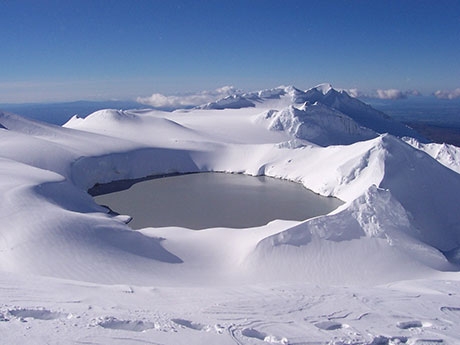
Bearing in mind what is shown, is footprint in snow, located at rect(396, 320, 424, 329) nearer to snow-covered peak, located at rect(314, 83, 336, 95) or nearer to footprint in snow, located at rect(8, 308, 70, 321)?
Result: footprint in snow, located at rect(8, 308, 70, 321)

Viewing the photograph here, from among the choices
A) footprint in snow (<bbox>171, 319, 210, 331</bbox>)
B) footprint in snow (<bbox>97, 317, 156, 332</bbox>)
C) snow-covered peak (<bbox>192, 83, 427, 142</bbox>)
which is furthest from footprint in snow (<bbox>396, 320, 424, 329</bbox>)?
snow-covered peak (<bbox>192, 83, 427, 142</bbox>)

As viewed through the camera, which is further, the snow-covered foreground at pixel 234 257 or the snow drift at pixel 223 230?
the snow drift at pixel 223 230

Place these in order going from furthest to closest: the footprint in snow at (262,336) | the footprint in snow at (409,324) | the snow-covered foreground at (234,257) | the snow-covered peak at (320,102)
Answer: the snow-covered peak at (320,102), the footprint in snow at (409,324), the snow-covered foreground at (234,257), the footprint in snow at (262,336)

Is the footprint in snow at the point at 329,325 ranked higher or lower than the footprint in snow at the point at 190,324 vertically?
lower

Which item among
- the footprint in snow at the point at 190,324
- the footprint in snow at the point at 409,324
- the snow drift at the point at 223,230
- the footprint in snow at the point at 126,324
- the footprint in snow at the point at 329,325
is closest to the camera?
the footprint in snow at the point at 126,324

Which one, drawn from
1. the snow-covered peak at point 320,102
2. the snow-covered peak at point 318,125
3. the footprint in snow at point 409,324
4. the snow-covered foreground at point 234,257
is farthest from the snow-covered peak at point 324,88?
the footprint in snow at point 409,324

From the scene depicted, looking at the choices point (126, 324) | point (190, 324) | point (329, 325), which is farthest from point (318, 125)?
point (126, 324)

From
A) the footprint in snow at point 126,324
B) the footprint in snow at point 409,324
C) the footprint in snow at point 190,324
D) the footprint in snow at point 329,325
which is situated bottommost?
the footprint in snow at point 409,324

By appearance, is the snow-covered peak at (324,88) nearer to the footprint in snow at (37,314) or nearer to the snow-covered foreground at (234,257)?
the snow-covered foreground at (234,257)

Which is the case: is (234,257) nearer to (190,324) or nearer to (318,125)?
(190,324)

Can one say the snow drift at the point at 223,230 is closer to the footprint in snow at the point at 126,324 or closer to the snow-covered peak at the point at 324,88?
the footprint in snow at the point at 126,324
